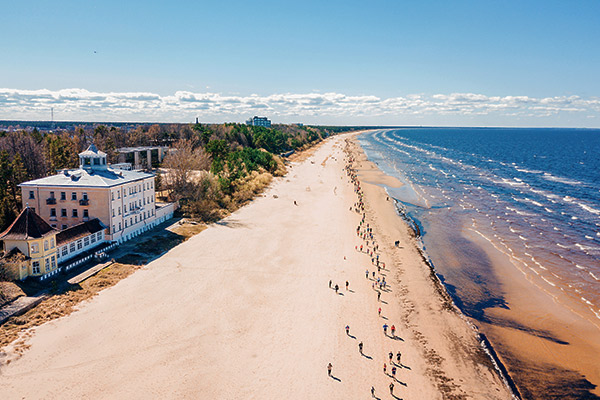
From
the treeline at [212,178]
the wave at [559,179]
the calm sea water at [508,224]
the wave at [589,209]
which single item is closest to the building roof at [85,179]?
the treeline at [212,178]

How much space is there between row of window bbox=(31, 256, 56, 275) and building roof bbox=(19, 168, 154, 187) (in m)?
10.2

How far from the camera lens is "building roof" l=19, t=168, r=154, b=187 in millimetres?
42281

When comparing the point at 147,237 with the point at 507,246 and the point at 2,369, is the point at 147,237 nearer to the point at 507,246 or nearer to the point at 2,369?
the point at 2,369

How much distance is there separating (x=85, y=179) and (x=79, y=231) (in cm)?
692

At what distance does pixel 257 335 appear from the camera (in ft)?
93.7

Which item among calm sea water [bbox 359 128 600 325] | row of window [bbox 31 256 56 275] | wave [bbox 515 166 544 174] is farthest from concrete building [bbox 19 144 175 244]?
wave [bbox 515 166 544 174]

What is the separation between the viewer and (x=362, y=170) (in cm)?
12212

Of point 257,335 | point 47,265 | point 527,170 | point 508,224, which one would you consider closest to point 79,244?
point 47,265

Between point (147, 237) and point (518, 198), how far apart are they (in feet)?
244

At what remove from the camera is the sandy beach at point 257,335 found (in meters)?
23.3

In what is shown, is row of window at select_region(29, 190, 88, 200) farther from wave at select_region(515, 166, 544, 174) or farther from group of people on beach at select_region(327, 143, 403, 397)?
wave at select_region(515, 166, 544, 174)

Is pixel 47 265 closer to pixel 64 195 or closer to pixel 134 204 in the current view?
pixel 64 195

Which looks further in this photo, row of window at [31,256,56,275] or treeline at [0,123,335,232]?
treeline at [0,123,335,232]

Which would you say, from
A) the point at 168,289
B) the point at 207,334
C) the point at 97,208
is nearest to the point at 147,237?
the point at 97,208
